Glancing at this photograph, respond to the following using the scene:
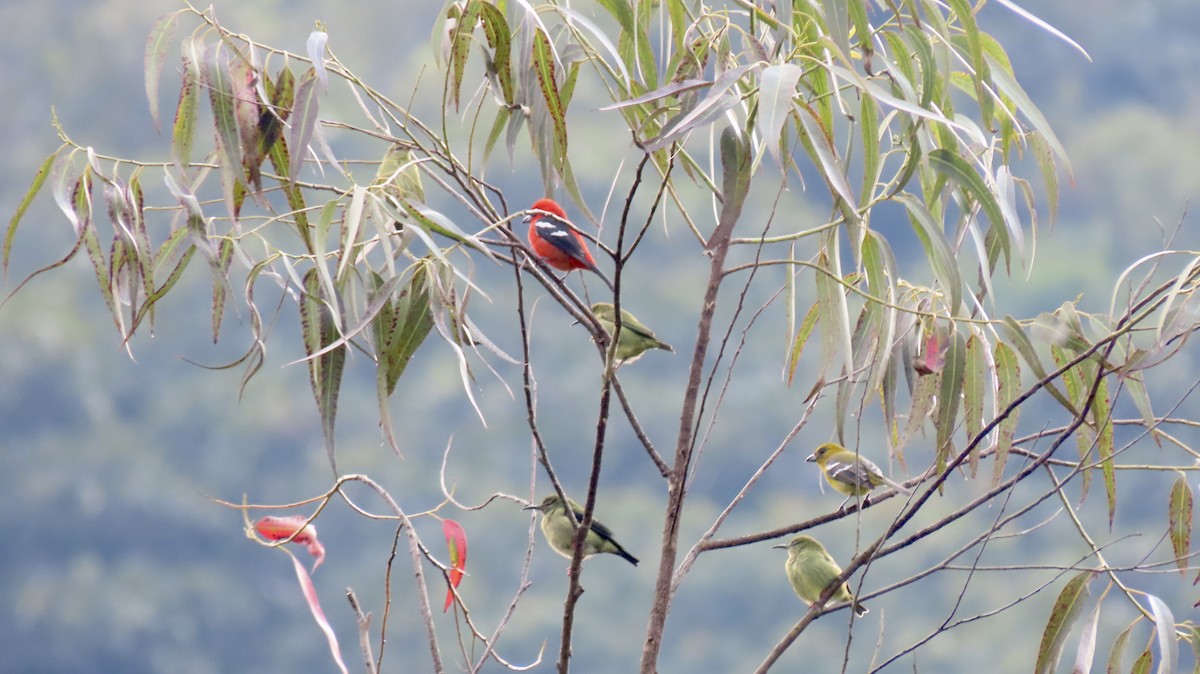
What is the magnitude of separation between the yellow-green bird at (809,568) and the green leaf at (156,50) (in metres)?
2.63

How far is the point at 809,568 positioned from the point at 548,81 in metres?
2.40

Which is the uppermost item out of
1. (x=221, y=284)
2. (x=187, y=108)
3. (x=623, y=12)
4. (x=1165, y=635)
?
(x=623, y=12)

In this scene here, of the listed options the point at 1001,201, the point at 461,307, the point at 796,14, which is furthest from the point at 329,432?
the point at 1001,201

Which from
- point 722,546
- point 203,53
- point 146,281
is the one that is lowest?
point 722,546

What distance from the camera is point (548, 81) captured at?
174cm

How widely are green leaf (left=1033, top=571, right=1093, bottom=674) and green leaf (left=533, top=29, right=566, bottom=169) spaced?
1122 millimetres

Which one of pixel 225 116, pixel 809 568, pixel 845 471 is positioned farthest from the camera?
pixel 809 568

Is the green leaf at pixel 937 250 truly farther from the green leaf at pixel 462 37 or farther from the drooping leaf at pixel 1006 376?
the green leaf at pixel 462 37

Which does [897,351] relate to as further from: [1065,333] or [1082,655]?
[1082,655]

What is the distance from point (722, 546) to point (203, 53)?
1.11 m

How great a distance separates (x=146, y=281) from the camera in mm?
1711

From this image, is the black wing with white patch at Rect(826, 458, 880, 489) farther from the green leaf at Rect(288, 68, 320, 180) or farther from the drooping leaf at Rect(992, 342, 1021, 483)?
the green leaf at Rect(288, 68, 320, 180)

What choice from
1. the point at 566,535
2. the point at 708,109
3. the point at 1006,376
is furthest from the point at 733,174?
the point at 566,535

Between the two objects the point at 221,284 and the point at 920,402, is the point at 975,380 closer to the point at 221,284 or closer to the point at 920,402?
the point at 920,402
